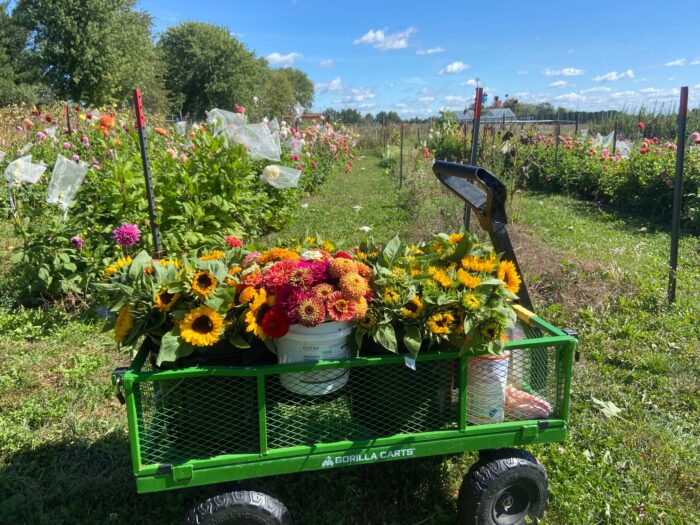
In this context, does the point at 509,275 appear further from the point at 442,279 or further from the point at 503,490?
the point at 503,490

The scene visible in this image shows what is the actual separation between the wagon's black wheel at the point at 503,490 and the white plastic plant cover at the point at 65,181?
342cm

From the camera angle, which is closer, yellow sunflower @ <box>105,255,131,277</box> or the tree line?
yellow sunflower @ <box>105,255,131,277</box>

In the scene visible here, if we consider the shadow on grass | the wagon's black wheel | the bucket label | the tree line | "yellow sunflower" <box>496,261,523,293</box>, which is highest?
the tree line

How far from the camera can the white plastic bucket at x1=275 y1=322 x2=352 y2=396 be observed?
6.06 ft

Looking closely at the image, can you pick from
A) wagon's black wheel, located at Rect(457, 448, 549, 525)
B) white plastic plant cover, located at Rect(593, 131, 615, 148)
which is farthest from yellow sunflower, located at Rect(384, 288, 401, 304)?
white plastic plant cover, located at Rect(593, 131, 615, 148)

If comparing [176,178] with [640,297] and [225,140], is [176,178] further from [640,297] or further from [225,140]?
[640,297]

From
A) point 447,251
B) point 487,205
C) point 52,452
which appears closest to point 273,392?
point 447,251

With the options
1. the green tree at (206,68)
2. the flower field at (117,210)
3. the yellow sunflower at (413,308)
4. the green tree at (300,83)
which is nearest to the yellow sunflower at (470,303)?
the yellow sunflower at (413,308)

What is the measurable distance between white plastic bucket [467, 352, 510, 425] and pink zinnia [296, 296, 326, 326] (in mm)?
667

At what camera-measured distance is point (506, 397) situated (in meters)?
2.14

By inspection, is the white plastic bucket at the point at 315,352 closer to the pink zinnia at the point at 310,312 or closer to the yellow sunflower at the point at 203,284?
the pink zinnia at the point at 310,312

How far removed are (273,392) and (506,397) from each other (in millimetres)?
951

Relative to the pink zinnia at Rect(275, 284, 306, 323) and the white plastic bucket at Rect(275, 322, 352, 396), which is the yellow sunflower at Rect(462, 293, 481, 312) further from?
the pink zinnia at Rect(275, 284, 306, 323)

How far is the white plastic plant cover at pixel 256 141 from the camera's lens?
545 centimetres
